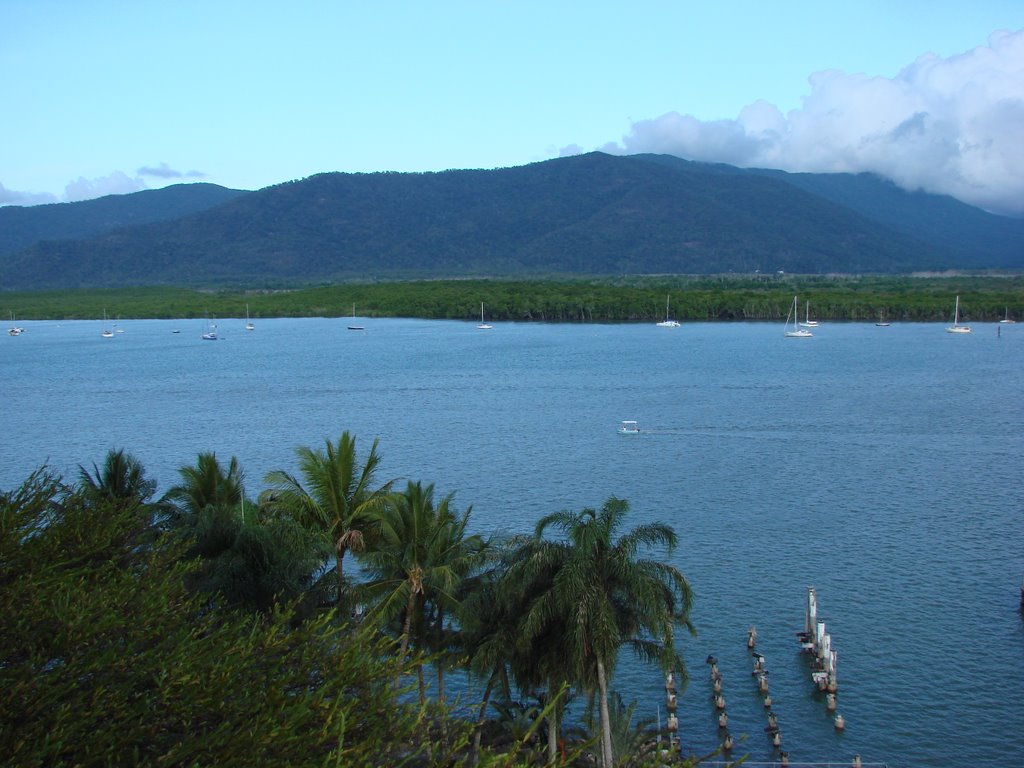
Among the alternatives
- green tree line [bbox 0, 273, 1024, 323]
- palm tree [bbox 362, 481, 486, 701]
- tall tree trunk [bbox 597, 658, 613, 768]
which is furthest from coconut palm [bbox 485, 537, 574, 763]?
green tree line [bbox 0, 273, 1024, 323]

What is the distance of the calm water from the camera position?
23094 mm

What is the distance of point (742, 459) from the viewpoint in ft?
149

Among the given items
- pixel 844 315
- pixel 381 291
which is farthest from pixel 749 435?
pixel 381 291

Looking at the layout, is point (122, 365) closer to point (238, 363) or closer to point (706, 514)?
point (238, 363)

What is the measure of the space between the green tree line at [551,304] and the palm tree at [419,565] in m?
132

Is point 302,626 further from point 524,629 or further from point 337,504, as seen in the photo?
point 337,504

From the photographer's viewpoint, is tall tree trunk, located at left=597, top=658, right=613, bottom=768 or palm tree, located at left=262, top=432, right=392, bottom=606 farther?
palm tree, located at left=262, top=432, right=392, bottom=606

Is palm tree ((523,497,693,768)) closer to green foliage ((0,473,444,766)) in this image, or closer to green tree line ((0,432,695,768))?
green tree line ((0,432,695,768))

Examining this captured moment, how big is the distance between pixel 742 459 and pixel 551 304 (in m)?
112

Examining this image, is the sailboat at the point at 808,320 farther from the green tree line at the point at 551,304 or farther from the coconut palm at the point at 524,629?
the coconut palm at the point at 524,629

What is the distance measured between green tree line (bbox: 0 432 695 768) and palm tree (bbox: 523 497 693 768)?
0.12ft

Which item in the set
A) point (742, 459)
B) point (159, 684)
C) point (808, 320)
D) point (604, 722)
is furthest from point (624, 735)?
point (808, 320)

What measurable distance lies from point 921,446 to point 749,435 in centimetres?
790

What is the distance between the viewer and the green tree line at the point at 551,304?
145500 mm
